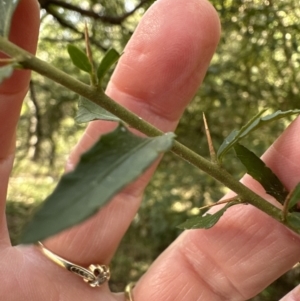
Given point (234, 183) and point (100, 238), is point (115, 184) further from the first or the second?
point (100, 238)

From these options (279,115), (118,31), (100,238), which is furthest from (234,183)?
(118,31)

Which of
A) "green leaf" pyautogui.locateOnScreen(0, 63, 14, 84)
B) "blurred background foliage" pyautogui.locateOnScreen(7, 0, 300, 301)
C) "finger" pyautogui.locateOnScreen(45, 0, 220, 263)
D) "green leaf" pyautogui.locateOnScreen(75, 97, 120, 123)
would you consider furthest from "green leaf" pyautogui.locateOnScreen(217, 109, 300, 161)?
"blurred background foliage" pyautogui.locateOnScreen(7, 0, 300, 301)

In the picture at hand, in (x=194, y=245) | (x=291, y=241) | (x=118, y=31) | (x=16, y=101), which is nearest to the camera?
(x=16, y=101)

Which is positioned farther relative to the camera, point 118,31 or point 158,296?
point 118,31

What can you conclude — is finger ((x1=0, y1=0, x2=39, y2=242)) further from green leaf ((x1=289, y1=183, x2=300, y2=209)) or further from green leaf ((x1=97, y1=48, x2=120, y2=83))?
green leaf ((x1=289, y1=183, x2=300, y2=209))

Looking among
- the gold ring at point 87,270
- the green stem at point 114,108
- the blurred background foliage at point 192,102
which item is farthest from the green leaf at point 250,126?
the blurred background foliage at point 192,102

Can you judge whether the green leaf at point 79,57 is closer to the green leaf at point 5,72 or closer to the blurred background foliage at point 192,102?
Answer: the green leaf at point 5,72

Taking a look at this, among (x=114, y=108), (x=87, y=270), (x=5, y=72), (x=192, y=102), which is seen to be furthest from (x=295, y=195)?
(x=192, y=102)
